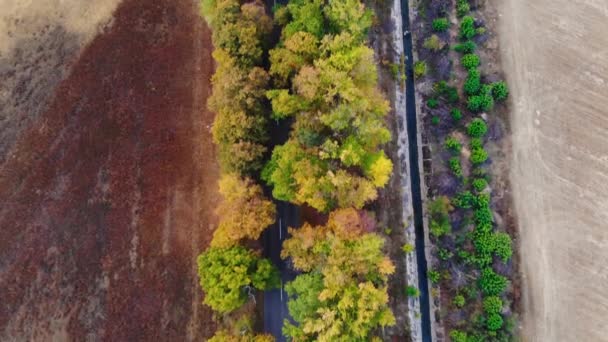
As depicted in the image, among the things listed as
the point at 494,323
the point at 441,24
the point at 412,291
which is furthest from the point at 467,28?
the point at 494,323

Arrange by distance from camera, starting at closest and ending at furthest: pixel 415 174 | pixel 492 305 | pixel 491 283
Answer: pixel 492 305
pixel 491 283
pixel 415 174

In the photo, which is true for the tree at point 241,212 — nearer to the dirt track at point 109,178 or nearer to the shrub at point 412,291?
the dirt track at point 109,178

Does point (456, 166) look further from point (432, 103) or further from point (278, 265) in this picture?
point (278, 265)

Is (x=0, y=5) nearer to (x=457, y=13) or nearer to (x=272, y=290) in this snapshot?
(x=272, y=290)

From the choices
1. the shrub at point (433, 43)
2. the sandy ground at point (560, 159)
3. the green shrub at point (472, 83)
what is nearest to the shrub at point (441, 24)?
the shrub at point (433, 43)

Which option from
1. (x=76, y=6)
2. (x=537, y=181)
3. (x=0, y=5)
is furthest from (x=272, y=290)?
(x=0, y=5)

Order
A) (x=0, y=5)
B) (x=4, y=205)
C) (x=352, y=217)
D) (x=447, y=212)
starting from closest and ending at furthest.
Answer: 1. (x=352, y=217)
2. (x=447, y=212)
3. (x=4, y=205)
4. (x=0, y=5)
